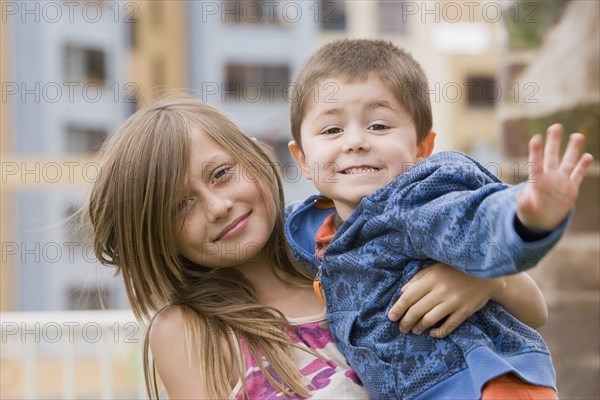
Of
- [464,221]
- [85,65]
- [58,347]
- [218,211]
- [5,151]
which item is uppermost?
[464,221]

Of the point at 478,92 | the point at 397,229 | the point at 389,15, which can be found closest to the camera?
the point at 397,229

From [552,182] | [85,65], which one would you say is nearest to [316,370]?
[552,182]

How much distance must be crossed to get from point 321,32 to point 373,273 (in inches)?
617

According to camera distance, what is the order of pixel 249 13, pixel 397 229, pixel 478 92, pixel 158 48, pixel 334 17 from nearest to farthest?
pixel 397 229
pixel 158 48
pixel 334 17
pixel 249 13
pixel 478 92

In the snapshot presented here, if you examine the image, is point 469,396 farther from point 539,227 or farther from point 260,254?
point 260,254

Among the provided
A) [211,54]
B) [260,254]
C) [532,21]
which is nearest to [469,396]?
[260,254]

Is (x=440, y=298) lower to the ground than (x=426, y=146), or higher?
lower

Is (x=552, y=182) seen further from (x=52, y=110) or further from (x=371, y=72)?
(x=52, y=110)

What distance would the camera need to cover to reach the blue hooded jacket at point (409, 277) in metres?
1.21

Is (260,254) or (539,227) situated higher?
(539,227)

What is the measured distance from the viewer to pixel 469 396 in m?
1.31

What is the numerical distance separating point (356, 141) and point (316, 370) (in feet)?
1.35

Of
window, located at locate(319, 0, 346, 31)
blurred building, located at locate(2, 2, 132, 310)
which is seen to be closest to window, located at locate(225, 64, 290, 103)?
window, located at locate(319, 0, 346, 31)

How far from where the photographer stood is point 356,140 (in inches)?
57.2
